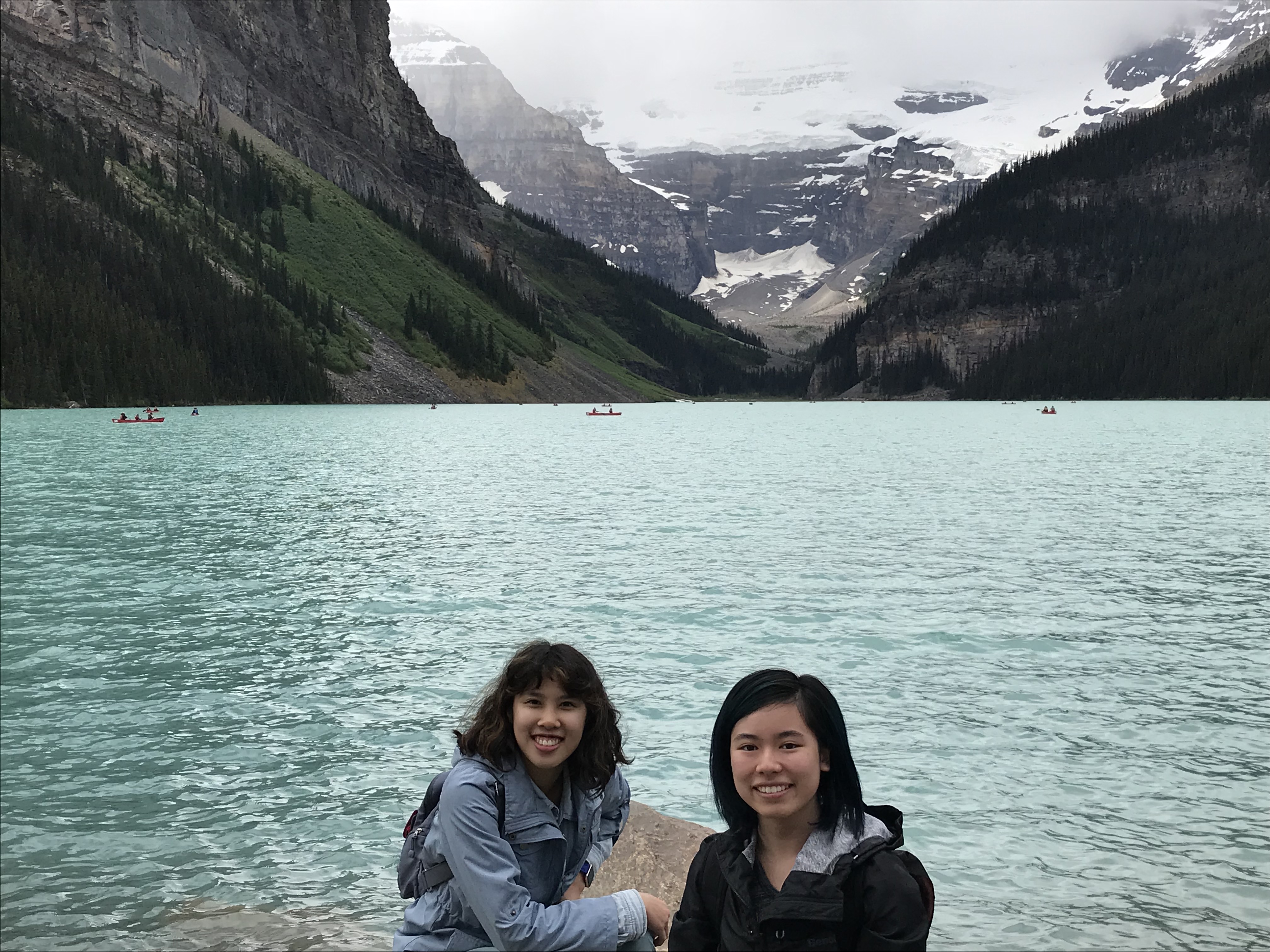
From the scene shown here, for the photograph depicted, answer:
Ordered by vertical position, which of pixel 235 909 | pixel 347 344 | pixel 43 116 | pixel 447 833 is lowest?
pixel 235 909

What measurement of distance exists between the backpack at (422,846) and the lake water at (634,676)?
4.58m

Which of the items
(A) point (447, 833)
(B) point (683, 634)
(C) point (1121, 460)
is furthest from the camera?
(C) point (1121, 460)

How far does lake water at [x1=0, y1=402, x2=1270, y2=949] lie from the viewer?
38.8ft

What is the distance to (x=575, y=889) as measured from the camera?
6988 mm

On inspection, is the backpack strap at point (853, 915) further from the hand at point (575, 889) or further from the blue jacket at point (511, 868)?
the hand at point (575, 889)

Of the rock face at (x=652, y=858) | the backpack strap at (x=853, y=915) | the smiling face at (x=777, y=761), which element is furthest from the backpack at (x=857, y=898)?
the rock face at (x=652, y=858)

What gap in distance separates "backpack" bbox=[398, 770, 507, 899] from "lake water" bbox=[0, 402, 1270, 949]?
4.58 meters

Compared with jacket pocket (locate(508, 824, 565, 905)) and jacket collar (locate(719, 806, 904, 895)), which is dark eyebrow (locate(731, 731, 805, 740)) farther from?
jacket pocket (locate(508, 824, 565, 905))

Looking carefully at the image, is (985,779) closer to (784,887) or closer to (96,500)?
(784,887)

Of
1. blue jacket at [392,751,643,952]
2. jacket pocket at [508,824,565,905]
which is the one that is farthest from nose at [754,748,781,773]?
jacket pocket at [508,824,565,905]

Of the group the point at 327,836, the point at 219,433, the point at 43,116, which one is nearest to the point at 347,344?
the point at 43,116

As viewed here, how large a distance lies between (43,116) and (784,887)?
21667 cm

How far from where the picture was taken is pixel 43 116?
18475 cm

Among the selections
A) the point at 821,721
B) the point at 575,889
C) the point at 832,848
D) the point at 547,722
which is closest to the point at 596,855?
the point at 575,889
